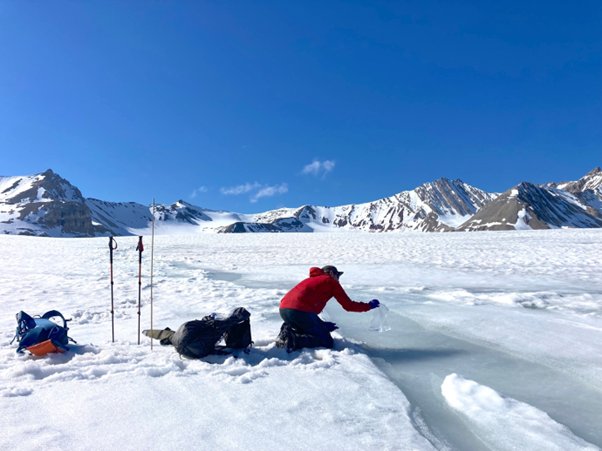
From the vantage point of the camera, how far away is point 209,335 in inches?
188

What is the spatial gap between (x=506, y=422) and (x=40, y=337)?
202 inches

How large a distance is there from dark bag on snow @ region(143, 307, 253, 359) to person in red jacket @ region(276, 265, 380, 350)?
543 mm

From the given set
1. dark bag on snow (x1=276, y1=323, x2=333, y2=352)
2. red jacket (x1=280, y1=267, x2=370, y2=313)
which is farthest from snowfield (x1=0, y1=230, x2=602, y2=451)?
red jacket (x1=280, y1=267, x2=370, y2=313)

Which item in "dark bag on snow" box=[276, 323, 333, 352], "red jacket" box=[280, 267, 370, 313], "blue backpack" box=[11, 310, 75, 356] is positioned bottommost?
"dark bag on snow" box=[276, 323, 333, 352]

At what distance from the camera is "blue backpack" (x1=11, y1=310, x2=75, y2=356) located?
4605mm

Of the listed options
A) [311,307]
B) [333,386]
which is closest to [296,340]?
[311,307]

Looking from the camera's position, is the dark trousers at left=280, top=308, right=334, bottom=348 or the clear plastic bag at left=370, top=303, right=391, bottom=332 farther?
the clear plastic bag at left=370, top=303, right=391, bottom=332

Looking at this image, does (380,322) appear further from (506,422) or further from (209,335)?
(506,422)

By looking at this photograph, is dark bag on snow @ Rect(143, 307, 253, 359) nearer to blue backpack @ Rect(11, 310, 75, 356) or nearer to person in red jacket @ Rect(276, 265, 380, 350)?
person in red jacket @ Rect(276, 265, 380, 350)

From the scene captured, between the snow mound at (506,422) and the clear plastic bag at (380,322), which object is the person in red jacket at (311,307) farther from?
the snow mound at (506,422)

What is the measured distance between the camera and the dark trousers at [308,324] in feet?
17.1

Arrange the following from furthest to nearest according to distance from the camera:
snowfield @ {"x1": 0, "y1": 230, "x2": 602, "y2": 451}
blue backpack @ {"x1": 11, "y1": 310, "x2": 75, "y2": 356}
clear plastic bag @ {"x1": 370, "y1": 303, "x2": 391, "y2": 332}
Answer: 1. clear plastic bag @ {"x1": 370, "y1": 303, "x2": 391, "y2": 332}
2. blue backpack @ {"x1": 11, "y1": 310, "x2": 75, "y2": 356}
3. snowfield @ {"x1": 0, "y1": 230, "x2": 602, "y2": 451}

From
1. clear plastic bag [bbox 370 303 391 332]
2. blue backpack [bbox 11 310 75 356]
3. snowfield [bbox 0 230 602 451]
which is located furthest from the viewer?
clear plastic bag [bbox 370 303 391 332]

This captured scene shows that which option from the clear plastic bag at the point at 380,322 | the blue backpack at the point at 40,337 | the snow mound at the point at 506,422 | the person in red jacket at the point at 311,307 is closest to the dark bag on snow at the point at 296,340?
the person in red jacket at the point at 311,307
